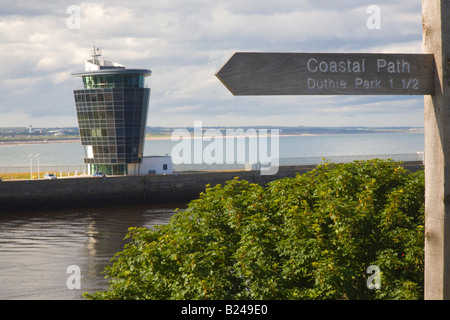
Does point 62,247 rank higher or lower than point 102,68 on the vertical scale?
lower

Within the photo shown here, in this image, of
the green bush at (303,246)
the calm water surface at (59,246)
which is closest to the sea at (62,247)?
the calm water surface at (59,246)

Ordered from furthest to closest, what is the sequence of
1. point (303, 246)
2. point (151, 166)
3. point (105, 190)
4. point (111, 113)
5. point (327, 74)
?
point (151, 166) < point (111, 113) < point (105, 190) < point (303, 246) < point (327, 74)

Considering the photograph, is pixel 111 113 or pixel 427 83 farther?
pixel 111 113

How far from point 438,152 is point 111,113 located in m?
71.8

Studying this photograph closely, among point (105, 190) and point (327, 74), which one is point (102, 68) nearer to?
point (105, 190)

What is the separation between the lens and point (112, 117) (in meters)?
75.7

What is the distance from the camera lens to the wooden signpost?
5.64m

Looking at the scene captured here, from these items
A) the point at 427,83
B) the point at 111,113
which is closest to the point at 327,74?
the point at 427,83

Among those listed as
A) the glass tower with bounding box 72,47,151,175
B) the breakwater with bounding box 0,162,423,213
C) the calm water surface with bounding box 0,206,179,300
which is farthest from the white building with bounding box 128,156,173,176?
the calm water surface with bounding box 0,206,179,300

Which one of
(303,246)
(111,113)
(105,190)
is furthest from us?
(111,113)

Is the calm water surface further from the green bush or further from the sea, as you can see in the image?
the green bush
